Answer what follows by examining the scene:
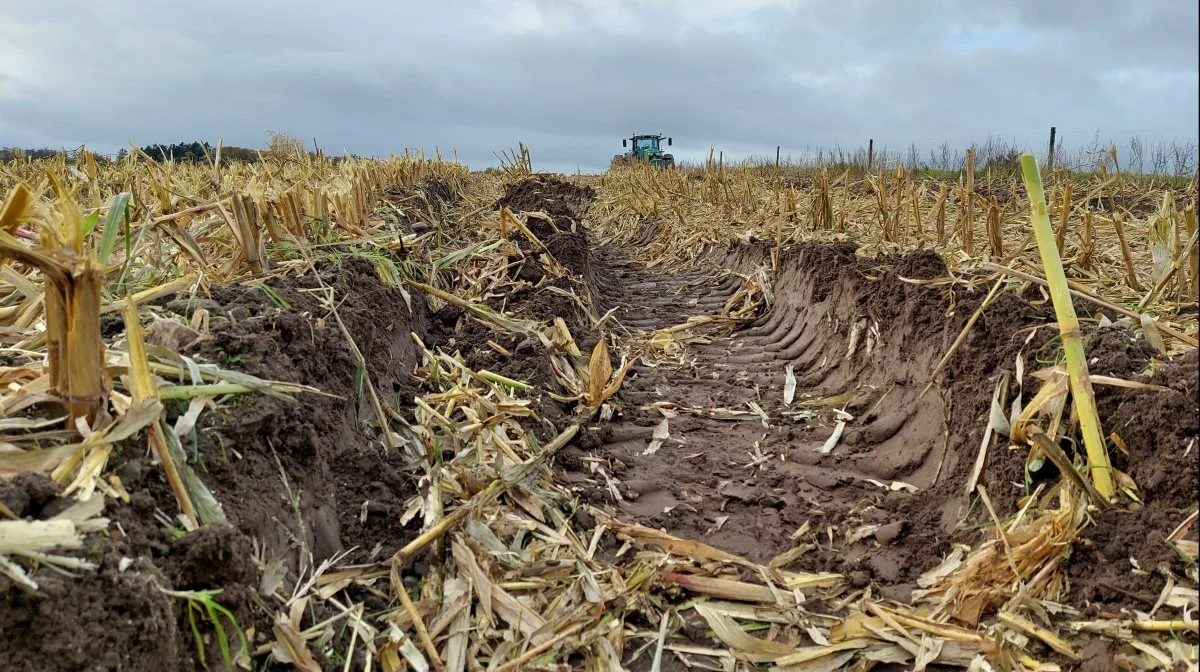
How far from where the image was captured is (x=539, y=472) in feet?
11.9

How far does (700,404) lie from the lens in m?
5.34

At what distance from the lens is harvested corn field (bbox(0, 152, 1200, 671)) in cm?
204

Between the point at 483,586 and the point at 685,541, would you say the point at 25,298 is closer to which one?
the point at 483,586

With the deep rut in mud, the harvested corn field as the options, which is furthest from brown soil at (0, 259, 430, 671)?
Result: the deep rut in mud

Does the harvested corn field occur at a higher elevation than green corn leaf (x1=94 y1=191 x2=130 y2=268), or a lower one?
lower

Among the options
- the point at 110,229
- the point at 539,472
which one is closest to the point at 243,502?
the point at 110,229

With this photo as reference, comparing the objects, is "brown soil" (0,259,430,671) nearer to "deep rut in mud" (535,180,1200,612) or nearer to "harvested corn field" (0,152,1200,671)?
"harvested corn field" (0,152,1200,671)

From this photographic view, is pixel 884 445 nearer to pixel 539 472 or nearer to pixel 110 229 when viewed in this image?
pixel 539 472

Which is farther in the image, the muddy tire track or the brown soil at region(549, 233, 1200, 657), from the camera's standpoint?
the muddy tire track

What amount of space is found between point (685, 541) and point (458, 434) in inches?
48.1

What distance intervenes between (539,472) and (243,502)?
1502mm

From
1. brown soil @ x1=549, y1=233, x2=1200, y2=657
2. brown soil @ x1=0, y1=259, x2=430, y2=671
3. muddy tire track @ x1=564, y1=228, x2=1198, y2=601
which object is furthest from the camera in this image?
muddy tire track @ x1=564, y1=228, x2=1198, y2=601

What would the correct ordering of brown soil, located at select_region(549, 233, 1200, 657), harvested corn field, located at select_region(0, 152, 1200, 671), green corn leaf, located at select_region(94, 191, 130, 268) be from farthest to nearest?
brown soil, located at select_region(549, 233, 1200, 657), green corn leaf, located at select_region(94, 191, 130, 268), harvested corn field, located at select_region(0, 152, 1200, 671)

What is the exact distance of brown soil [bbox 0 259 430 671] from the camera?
5.60 feet
